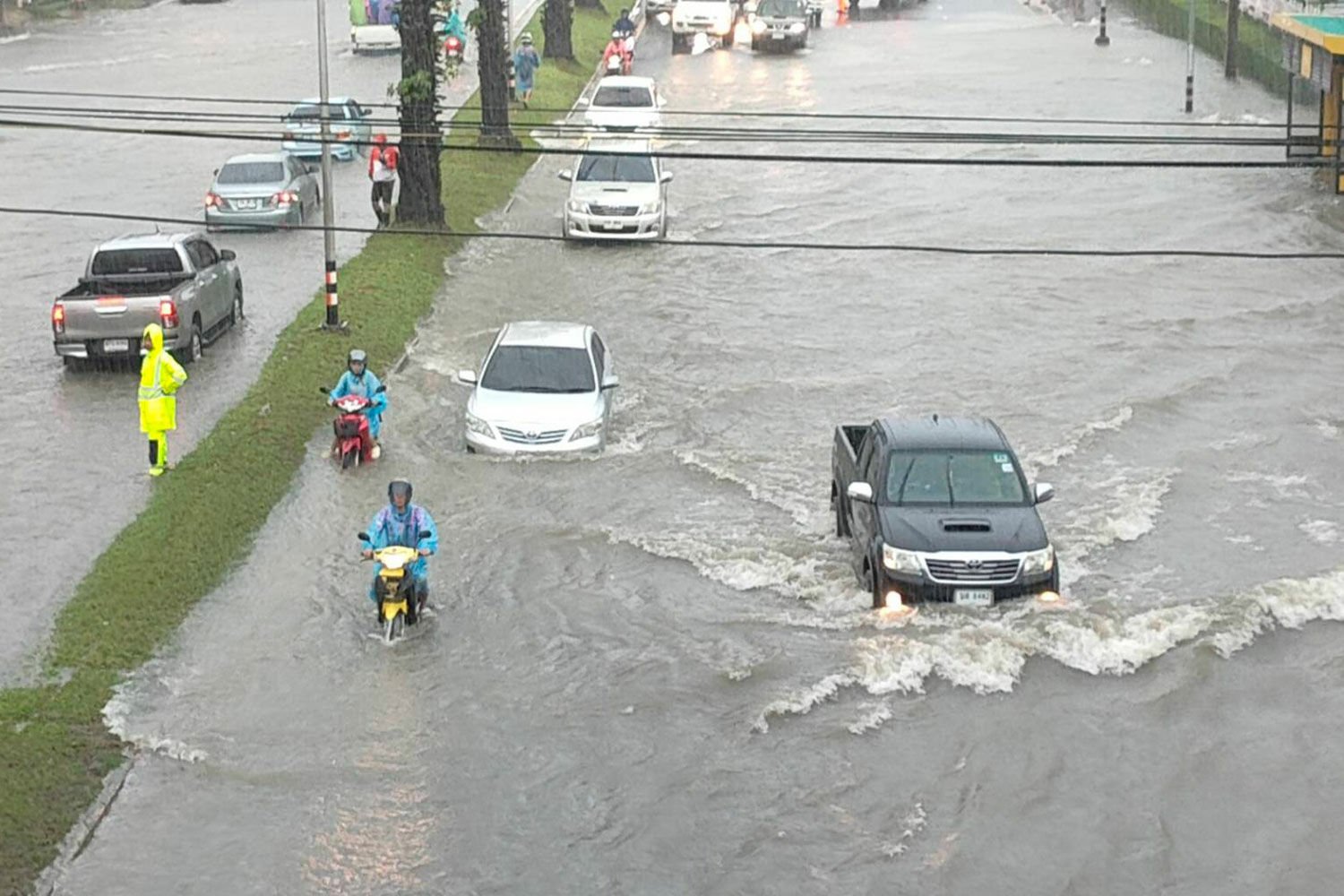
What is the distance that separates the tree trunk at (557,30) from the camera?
60.8m

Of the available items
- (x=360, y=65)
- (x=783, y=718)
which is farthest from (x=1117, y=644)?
(x=360, y=65)

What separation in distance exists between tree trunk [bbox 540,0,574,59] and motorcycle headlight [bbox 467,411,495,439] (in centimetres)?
3800

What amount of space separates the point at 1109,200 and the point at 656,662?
94.2 ft

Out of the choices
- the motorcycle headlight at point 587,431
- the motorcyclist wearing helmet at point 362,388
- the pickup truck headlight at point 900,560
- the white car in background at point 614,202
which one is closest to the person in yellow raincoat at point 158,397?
the motorcyclist wearing helmet at point 362,388

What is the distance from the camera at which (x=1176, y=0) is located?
74.1 metres

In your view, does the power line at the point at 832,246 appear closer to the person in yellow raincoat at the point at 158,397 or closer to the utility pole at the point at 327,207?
the utility pole at the point at 327,207

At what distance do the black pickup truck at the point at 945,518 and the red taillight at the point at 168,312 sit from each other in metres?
10.7

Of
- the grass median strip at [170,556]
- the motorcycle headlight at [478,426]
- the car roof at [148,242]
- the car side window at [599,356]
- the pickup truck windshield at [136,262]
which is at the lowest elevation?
the grass median strip at [170,556]

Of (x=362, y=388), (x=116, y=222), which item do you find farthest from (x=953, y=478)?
(x=116, y=222)

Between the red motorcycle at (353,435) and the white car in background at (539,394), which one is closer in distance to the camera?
the red motorcycle at (353,435)

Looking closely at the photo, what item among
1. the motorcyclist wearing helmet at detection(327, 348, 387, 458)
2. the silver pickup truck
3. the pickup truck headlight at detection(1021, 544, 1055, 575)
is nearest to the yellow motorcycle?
the pickup truck headlight at detection(1021, 544, 1055, 575)

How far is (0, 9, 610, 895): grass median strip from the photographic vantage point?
49.2 feet

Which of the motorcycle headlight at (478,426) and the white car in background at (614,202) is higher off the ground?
the white car in background at (614,202)

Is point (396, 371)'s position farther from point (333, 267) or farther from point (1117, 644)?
point (1117, 644)
